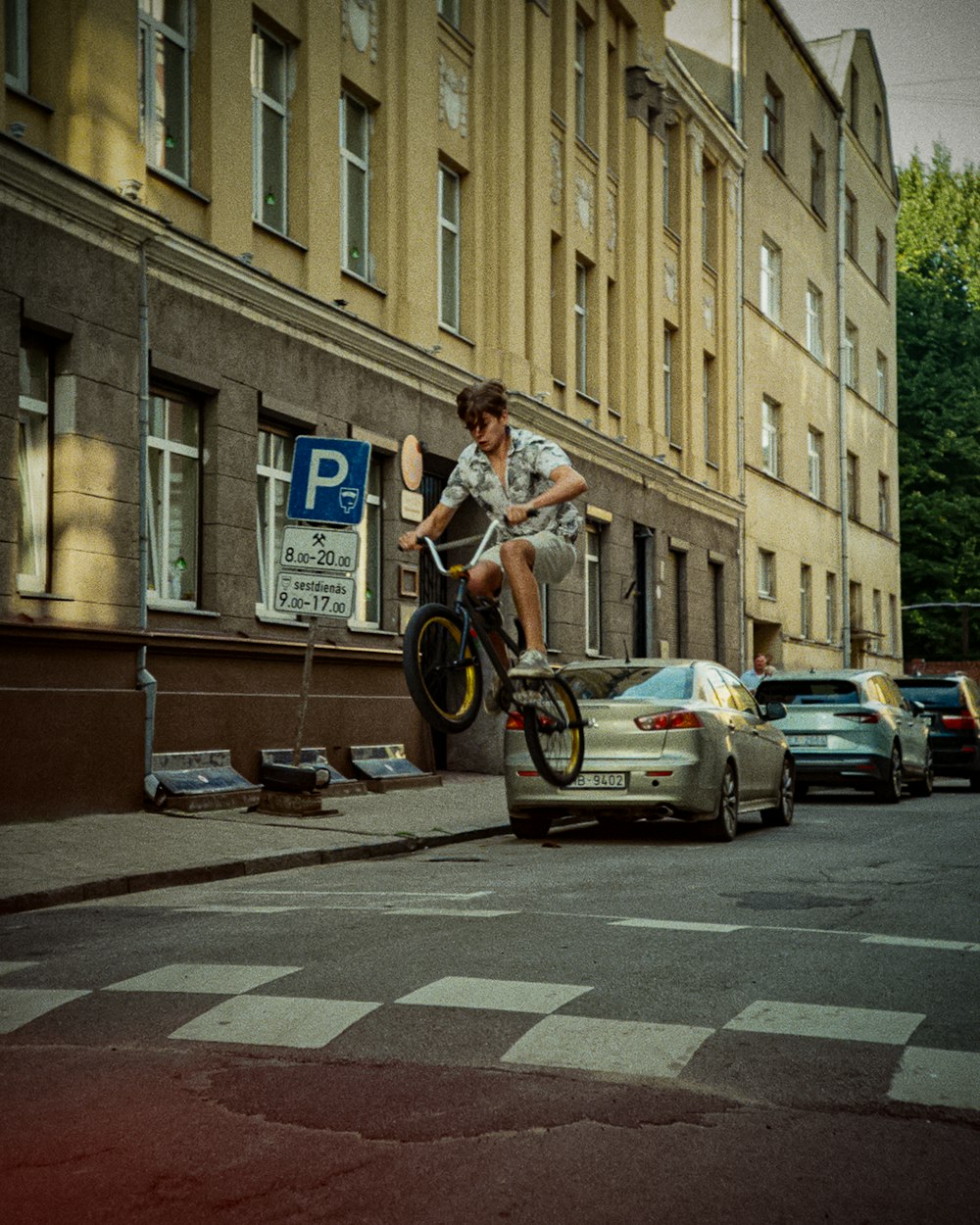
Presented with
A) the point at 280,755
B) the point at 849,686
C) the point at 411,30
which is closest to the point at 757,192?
the point at 411,30

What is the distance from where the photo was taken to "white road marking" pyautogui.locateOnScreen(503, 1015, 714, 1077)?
533 cm

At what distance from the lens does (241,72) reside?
57.6ft

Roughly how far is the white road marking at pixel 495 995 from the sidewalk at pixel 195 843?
4.02 metres

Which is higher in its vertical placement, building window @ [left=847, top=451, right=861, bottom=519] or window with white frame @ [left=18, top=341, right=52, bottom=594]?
building window @ [left=847, top=451, right=861, bottom=519]

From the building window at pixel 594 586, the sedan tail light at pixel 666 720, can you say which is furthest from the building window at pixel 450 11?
the sedan tail light at pixel 666 720

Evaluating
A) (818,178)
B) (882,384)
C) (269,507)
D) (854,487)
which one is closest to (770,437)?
(854,487)

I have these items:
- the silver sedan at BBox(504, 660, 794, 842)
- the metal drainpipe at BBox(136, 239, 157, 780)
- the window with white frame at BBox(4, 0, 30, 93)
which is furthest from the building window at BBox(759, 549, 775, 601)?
the window with white frame at BBox(4, 0, 30, 93)

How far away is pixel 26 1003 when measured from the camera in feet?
21.2

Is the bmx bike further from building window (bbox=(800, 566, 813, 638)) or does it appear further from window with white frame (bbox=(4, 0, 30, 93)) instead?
building window (bbox=(800, 566, 813, 638))

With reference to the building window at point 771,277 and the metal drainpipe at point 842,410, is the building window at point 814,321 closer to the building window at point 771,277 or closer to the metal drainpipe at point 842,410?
the metal drainpipe at point 842,410

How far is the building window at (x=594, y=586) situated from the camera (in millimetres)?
28016

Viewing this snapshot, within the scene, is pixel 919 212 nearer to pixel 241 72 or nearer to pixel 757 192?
pixel 757 192

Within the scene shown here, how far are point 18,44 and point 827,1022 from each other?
475 inches

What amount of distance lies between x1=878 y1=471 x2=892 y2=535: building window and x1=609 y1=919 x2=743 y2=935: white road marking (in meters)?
41.0
